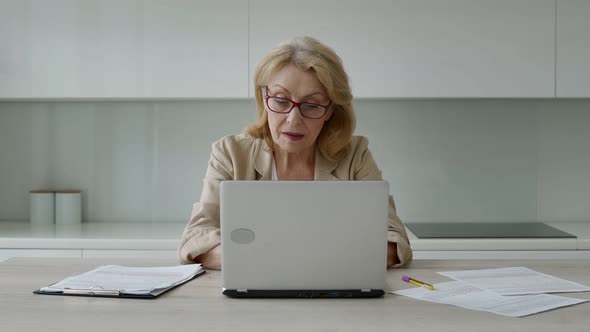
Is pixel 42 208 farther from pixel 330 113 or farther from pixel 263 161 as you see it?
pixel 330 113

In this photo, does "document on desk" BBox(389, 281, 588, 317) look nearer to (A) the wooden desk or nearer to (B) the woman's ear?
(A) the wooden desk

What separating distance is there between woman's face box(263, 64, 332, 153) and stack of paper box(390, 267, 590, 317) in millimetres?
598

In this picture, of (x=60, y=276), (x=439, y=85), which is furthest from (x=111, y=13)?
(x=60, y=276)

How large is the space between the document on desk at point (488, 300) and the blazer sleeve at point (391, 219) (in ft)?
1.00

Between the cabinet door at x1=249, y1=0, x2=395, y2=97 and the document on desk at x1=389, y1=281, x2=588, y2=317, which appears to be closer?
the document on desk at x1=389, y1=281, x2=588, y2=317

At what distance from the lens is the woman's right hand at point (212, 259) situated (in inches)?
70.0

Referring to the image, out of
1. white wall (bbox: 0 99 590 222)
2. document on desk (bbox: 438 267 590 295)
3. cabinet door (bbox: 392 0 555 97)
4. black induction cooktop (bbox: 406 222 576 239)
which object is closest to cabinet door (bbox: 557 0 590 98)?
cabinet door (bbox: 392 0 555 97)

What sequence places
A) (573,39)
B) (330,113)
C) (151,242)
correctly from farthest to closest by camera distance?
(573,39), (151,242), (330,113)

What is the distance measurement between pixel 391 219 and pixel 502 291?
1.88 feet

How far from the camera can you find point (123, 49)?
3213mm

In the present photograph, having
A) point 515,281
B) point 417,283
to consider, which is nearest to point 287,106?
point 417,283

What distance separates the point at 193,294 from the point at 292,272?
0.22m

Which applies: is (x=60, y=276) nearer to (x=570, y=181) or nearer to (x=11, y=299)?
(x=11, y=299)

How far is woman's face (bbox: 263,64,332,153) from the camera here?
6.66ft
